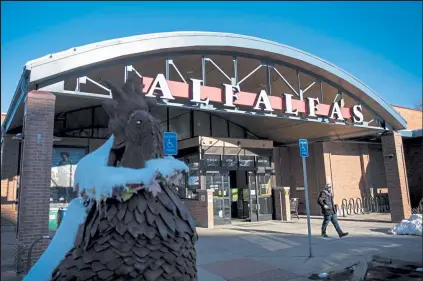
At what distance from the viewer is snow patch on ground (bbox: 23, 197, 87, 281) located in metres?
2.51

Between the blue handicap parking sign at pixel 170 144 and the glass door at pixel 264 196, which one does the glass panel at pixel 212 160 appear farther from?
the blue handicap parking sign at pixel 170 144

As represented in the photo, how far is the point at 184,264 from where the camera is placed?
236 centimetres

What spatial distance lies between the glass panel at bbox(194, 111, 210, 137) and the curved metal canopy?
5.44 metres

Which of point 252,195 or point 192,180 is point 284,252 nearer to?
point 192,180

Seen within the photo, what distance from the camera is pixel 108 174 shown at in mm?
2227

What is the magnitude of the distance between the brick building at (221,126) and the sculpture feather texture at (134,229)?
494cm

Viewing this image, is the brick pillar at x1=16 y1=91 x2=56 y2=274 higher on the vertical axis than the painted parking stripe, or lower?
higher

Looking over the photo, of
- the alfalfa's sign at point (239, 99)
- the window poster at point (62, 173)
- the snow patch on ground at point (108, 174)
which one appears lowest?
the snow patch on ground at point (108, 174)

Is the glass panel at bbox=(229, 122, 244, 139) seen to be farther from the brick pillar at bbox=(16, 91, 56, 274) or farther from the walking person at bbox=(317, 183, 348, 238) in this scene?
the brick pillar at bbox=(16, 91, 56, 274)

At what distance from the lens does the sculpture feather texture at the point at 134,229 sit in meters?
2.20

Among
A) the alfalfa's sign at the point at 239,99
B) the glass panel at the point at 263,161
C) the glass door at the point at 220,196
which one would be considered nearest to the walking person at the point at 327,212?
the alfalfa's sign at the point at 239,99

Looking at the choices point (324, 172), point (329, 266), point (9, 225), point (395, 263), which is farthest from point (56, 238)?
point (324, 172)

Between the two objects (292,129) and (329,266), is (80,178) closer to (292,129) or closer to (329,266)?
(329,266)

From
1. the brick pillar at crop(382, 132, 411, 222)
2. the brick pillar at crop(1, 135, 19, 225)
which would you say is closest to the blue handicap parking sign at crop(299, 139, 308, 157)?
the brick pillar at crop(382, 132, 411, 222)
